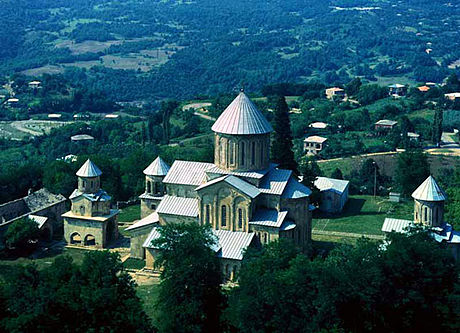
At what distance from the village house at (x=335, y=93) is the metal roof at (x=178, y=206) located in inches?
2152

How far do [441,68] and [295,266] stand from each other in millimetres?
131881

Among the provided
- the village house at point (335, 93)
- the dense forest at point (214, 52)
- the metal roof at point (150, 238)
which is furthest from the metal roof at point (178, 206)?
the dense forest at point (214, 52)

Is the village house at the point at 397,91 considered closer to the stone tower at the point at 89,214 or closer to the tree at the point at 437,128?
the tree at the point at 437,128

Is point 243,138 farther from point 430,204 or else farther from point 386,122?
point 386,122

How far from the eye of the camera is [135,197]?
45.8 m

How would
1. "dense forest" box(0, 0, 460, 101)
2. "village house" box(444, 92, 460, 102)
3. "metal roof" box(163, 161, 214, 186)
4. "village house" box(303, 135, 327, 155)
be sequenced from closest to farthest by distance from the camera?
"metal roof" box(163, 161, 214, 186) < "village house" box(303, 135, 327, 155) < "village house" box(444, 92, 460, 102) < "dense forest" box(0, 0, 460, 101)

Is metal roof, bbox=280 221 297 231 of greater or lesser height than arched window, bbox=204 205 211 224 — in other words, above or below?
below

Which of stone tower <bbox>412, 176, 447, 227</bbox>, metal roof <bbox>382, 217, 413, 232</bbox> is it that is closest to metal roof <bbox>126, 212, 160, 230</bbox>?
metal roof <bbox>382, 217, 413, 232</bbox>

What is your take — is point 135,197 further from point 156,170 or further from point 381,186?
point 381,186

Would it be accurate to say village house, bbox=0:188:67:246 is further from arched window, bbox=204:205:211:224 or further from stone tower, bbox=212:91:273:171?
stone tower, bbox=212:91:273:171

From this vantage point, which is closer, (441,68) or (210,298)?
(210,298)

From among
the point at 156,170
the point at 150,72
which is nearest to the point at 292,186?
the point at 156,170

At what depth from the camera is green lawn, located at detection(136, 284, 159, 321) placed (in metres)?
29.5

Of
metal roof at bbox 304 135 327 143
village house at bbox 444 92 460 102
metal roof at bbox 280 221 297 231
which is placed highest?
village house at bbox 444 92 460 102
